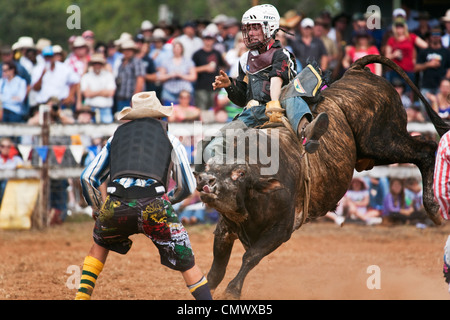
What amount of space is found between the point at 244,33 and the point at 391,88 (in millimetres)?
1845

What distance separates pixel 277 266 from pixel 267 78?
9.45 feet

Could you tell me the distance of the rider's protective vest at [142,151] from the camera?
494 centimetres

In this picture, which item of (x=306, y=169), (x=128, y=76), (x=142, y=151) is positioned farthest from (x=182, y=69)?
(x=142, y=151)

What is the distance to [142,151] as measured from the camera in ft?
16.3

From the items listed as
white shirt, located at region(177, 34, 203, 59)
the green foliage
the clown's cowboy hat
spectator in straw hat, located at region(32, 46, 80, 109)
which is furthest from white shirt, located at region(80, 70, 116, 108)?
the green foliage

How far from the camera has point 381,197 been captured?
36.6 feet

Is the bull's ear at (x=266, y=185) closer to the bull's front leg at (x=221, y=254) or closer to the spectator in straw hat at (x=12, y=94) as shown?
the bull's front leg at (x=221, y=254)

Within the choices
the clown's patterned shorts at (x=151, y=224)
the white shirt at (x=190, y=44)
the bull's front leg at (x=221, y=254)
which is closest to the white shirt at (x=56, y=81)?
the white shirt at (x=190, y=44)

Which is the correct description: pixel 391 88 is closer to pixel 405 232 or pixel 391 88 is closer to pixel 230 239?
pixel 230 239

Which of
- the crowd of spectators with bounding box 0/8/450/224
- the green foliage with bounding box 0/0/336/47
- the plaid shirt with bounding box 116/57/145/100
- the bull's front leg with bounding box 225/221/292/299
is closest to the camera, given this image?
the bull's front leg with bounding box 225/221/292/299

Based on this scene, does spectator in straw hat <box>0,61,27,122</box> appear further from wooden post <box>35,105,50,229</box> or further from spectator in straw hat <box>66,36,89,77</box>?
wooden post <box>35,105,50,229</box>

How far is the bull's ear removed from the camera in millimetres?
5500

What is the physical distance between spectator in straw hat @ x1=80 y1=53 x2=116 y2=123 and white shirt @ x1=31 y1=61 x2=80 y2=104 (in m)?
0.37
